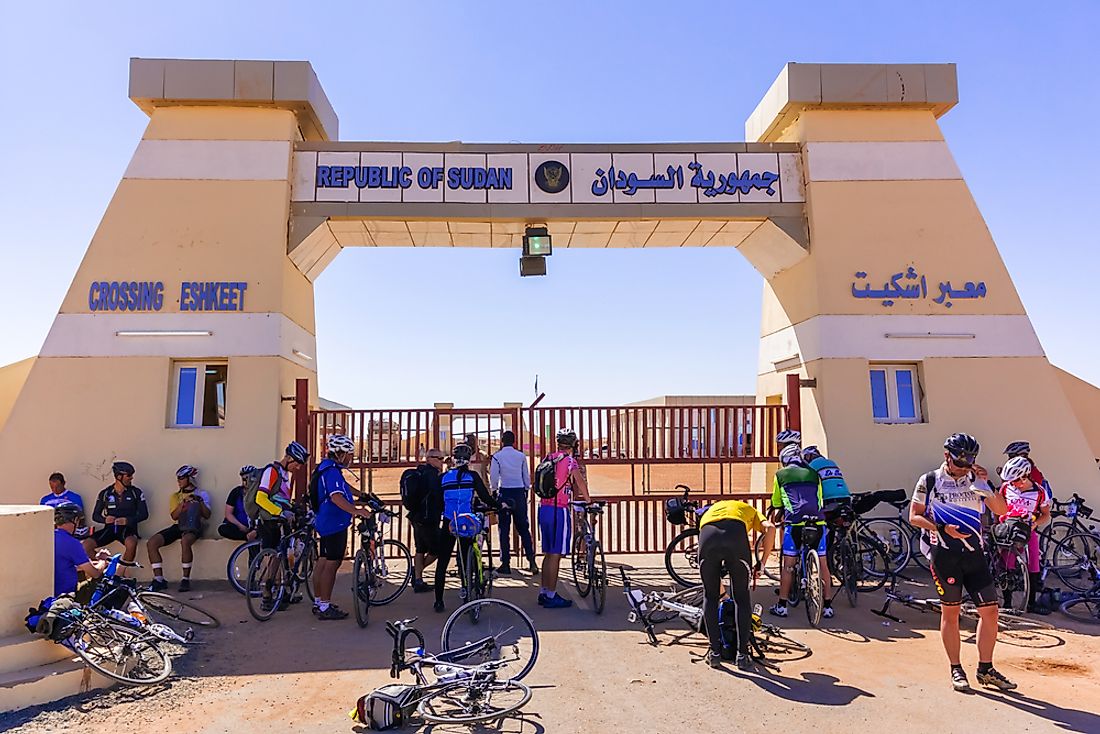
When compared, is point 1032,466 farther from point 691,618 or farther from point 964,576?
point 691,618

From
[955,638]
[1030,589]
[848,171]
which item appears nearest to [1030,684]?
[955,638]

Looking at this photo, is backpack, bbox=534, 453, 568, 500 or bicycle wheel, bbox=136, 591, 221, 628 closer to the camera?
bicycle wheel, bbox=136, 591, 221, 628

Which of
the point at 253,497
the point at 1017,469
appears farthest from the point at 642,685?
the point at 1017,469

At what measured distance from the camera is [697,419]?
10859mm

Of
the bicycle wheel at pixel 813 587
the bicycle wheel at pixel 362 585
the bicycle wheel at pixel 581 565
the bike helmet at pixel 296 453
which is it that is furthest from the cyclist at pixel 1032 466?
the bike helmet at pixel 296 453

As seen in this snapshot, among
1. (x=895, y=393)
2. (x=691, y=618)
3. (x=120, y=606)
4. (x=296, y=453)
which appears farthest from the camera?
(x=895, y=393)

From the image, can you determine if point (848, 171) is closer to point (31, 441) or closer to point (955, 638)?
point (955, 638)

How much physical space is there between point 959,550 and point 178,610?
285 inches

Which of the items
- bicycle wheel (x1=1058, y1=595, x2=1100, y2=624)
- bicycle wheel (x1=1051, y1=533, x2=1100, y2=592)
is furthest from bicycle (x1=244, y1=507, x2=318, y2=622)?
bicycle wheel (x1=1051, y1=533, x2=1100, y2=592)

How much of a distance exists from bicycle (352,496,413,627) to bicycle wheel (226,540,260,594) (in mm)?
1127

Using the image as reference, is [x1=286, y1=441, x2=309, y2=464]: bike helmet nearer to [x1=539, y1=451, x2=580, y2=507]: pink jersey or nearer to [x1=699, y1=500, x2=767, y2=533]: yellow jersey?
[x1=539, y1=451, x2=580, y2=507]: pink jersey

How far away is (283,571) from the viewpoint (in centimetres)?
810

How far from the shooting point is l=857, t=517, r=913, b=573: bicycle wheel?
9.40 metres

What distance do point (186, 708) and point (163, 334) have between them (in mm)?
6197
